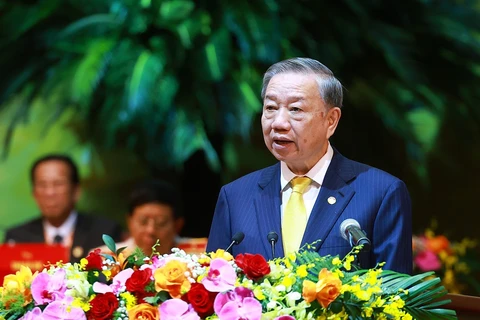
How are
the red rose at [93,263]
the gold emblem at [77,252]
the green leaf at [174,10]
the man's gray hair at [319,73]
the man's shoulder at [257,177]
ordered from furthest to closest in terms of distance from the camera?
the green leaf at [174,10]
the gold emblem at [77,252]
the man's shoulder at [257,177]
the man's gray hair at [319,73]
the red rose at [93,263]

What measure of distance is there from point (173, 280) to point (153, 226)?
2981 mm

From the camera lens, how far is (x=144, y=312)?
6.15ft

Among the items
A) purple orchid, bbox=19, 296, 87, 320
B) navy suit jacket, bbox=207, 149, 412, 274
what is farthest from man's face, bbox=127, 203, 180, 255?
purple orchid, bbox=19, 296, 87, 320

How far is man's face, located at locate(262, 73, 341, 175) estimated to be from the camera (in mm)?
2396

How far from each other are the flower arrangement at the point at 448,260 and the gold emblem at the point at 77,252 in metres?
2.01

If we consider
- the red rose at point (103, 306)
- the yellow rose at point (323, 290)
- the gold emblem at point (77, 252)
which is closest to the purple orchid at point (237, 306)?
the yellow rose at point (323, 290)

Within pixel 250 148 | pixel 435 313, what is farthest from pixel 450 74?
pixel 435 313

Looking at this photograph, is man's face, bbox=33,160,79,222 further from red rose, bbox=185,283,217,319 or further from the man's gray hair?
red rose, bbox=185,283,217,319

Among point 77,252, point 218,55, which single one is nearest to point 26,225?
point 77,252

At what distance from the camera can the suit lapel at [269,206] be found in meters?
2.38

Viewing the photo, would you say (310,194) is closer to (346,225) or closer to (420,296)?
(346,225)

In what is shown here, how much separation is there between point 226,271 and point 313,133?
0.64m

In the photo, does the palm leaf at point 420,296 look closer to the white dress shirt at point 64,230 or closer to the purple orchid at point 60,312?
the purple orchid at point 60,312

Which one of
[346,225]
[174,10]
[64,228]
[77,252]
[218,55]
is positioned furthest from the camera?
[64,228]
